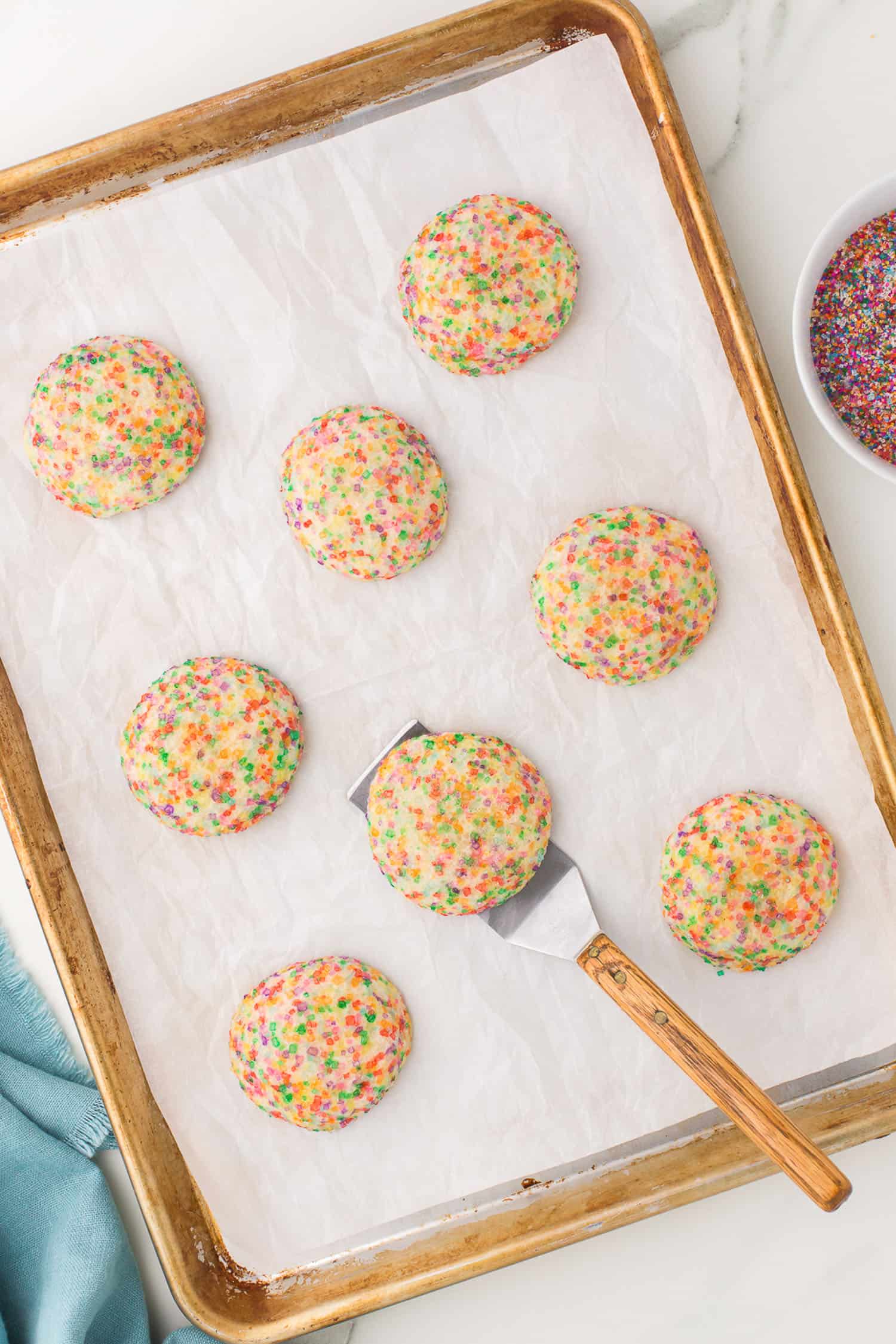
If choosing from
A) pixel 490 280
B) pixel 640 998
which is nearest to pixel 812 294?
pixel 490 280

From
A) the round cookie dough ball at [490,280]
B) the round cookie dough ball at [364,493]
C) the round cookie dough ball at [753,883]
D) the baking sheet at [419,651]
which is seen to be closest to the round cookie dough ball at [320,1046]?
the baking sheet at [419,651]

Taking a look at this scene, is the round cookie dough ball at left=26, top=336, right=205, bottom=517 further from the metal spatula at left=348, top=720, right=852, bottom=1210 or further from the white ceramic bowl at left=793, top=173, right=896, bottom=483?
the white ceramic bowl at left=793, top=173, right=896, bottom=483

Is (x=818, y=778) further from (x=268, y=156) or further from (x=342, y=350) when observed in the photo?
(x=268, y=156)

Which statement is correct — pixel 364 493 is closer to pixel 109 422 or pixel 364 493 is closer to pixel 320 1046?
pixel 109 422

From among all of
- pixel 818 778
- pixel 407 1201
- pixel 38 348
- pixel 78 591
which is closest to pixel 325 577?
pixel 78 591

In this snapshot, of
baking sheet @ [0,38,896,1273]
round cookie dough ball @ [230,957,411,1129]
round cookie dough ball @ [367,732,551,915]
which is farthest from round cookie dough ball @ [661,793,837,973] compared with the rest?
round cookie dough ball @ [230,957,411,1129]

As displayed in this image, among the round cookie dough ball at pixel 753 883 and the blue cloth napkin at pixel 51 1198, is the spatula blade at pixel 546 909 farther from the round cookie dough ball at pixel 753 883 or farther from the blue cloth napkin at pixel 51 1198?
the blue cloth napkin at pixel 51 1198
